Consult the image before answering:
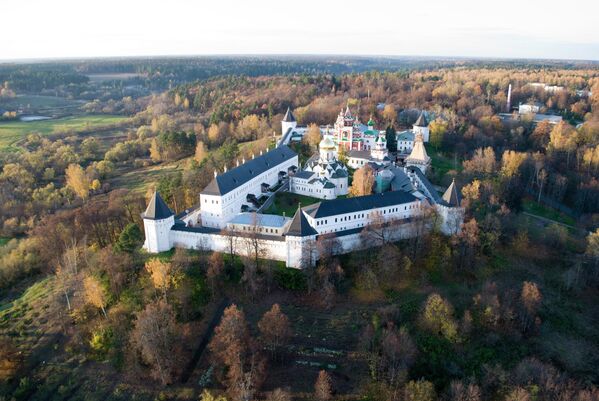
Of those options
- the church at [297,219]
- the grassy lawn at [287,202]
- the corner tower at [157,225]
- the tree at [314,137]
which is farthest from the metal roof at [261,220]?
the tree at [314,137]

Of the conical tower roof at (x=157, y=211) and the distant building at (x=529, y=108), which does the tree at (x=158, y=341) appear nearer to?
the conical tower roof at (x=157, y=211)

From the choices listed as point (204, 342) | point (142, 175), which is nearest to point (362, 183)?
point (204, 342)

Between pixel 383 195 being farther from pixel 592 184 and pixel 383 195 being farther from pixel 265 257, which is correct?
pixel 592 184

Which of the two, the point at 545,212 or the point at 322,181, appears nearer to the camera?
the point at 322,181

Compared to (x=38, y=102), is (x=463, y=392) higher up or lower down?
lower down

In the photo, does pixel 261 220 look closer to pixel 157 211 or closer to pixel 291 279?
pixel 291 279

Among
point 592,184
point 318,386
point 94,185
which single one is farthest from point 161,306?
point 592,184
